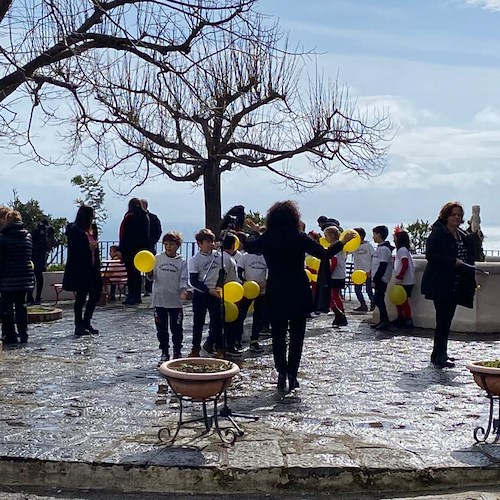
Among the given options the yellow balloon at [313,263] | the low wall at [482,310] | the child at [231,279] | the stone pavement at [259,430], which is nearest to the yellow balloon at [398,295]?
the low wall at [482,310]

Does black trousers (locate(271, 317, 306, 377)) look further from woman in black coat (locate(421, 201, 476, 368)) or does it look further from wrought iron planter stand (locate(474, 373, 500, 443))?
wrought iron planter stand (locate(474, 373, 500, 443))

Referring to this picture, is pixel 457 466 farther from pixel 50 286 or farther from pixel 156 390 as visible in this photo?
pixel 50 286

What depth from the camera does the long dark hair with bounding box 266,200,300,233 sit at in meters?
8.09

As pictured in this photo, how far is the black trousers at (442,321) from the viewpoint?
31.3 ft

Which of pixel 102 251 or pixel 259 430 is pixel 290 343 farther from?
pixel 102 251

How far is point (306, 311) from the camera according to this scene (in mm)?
8023

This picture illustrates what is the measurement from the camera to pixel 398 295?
13.6m

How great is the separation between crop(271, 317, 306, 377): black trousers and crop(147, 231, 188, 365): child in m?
1.69

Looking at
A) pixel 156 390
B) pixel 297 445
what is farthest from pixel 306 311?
pixel 297 445

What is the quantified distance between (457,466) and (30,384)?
4676mm

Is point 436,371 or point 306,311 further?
point 436,371

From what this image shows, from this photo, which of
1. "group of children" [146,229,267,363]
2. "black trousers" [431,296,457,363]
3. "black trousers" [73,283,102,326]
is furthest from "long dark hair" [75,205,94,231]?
"black trousers" [431,296,457,363]

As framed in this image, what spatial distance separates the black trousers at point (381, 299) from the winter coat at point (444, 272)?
3.94 metres

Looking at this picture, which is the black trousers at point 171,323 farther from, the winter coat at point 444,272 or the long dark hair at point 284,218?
the winter coat at point 444,272
